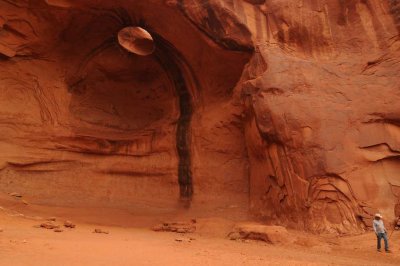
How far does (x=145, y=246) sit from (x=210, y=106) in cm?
582

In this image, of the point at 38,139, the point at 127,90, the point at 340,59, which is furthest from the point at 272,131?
the point at 38,139

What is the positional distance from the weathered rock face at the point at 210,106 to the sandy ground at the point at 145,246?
778 millimetres

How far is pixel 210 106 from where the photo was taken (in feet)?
37.6

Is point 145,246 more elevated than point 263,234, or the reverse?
point 263,234

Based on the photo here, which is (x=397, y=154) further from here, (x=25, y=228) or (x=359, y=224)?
(x=25, y=228)

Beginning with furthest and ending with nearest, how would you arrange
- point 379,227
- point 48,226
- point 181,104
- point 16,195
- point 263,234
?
1. point 181,104
2. point 16,195
3. point 263,234
4. point 48,226
5. point 379,227

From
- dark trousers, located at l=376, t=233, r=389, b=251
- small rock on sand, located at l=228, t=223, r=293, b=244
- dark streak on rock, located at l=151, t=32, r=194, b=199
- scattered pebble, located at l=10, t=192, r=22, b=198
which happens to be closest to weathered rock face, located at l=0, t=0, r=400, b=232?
dark streak on rock, located at l=151, t=32, r=194, b=199

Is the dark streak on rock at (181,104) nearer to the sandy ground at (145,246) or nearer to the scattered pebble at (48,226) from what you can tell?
the sandy ground at (145,246)

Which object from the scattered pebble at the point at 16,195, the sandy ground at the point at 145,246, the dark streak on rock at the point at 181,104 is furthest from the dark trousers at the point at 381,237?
the scattered pebble at the point at 16,195

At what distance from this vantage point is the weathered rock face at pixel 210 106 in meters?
8.67

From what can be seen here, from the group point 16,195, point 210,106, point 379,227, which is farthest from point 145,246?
point 210,106

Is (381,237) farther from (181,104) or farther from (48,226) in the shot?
(181,104)

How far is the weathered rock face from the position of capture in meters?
8.67

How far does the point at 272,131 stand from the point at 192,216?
2.92 meters
